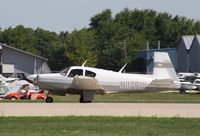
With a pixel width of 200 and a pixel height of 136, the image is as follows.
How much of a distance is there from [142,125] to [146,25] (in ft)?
367

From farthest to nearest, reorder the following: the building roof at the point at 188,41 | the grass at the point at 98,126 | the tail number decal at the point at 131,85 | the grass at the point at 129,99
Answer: the building roof at the point at 188,41 → the grass at the point at 129,99 → the tail number decal at the point at 131,85 → the grass at the point at 98,126

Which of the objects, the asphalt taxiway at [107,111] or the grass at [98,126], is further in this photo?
the asphalt taxiway at [107,111]

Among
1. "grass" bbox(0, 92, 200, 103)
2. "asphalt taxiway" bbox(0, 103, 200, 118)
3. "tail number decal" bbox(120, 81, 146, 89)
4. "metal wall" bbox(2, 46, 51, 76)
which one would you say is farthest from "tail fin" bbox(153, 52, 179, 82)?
"metal wall" bbox(2, 46, 51, 76)

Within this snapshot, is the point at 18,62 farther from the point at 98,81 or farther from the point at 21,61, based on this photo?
the point at 98,81

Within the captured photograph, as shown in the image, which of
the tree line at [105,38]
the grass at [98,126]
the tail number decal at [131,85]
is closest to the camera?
the grass at [98,126]

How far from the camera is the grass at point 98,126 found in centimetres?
1477

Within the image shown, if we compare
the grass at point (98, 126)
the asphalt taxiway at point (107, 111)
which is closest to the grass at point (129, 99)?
the asphalt taxiway at point (107, 111)

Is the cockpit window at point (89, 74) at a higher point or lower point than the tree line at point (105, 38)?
lower

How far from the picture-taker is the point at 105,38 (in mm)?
104188

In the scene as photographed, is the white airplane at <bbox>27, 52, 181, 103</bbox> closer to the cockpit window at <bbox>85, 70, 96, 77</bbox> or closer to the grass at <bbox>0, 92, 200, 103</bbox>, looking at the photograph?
the cockpit window at <bbox>85, 70, 96, 77</bbox>

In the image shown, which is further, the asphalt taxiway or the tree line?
the tree line

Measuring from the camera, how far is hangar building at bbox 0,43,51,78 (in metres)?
79.5

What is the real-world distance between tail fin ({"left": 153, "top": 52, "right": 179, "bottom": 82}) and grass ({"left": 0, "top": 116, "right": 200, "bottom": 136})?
41.9 ft

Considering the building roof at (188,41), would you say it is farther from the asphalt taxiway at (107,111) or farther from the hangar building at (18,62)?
the asphalt taxiway at (107,111)
